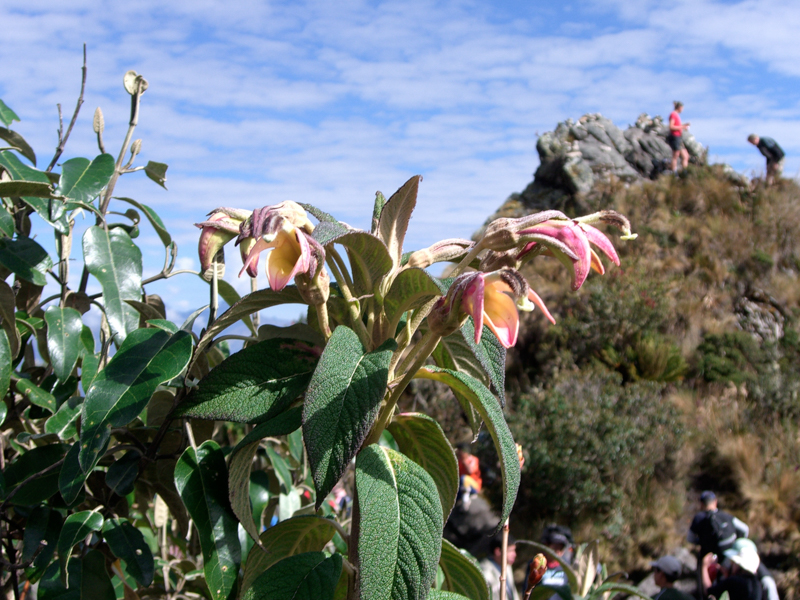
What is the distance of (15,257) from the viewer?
101 centimetres

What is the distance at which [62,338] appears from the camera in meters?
1.04

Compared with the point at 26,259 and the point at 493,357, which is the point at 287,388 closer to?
the point at 493,357

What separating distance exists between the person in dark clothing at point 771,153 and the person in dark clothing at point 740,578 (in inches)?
535

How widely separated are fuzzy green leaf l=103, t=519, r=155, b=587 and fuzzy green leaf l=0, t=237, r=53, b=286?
42 cm

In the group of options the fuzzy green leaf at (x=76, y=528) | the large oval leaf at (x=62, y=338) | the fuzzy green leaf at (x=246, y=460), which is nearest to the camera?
the fuzzy green leaf at (x=246, y=460)

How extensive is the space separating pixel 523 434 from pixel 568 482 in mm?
777

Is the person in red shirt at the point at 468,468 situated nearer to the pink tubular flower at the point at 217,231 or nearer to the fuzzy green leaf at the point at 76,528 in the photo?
Answer: the fuzzy green leaf at the point at 76,528

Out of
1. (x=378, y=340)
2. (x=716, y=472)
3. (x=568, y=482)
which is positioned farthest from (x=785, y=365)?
(x=378, y=340)

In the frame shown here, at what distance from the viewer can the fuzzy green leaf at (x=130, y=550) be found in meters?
0.89

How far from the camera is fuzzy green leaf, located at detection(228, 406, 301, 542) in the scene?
27.4 inches

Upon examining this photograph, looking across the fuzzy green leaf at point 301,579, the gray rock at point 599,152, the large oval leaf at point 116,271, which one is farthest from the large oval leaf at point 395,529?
the gray rock at point 599,152

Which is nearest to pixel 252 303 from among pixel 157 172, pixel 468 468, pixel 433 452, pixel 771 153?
pixel 433 452

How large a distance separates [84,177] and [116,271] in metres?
0.17

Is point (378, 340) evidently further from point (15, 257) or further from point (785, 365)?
point (785, 365)
